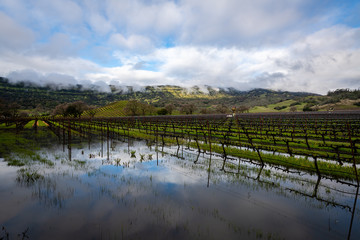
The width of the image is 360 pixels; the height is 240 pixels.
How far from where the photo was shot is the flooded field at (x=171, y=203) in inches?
275

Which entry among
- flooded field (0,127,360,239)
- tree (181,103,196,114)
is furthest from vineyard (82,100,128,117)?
flooded field (0,127,360,239)

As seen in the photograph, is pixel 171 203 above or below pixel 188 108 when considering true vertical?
below

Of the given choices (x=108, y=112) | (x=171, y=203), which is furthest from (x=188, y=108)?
(x=171, y=203)

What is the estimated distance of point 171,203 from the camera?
29.5ft

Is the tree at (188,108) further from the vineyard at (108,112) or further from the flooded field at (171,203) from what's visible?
the flooded field at (171,203)

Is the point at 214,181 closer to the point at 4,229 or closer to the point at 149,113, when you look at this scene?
the point at 4,229

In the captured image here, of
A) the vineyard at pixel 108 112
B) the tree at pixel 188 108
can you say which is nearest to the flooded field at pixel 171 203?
the tree at pixel 188 108

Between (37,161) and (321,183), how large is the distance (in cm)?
2047

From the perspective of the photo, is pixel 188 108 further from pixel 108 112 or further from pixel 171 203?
pixel 171 203

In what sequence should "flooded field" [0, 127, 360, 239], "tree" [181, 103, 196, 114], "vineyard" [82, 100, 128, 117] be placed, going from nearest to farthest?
"flooded field" [0, 127, 360, 239] → "tree" [181, 103, 196, 114] → "vineyard" [82, 100, 128, 117]

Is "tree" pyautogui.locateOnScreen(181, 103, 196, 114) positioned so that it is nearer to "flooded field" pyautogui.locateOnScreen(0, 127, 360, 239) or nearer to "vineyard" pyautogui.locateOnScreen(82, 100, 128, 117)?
"vineyard" pyautogui.locateOnScreen(82, 100, 128, 117)

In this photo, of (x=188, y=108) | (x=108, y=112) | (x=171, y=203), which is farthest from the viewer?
(x=108, y=112)

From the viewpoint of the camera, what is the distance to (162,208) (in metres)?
8.48

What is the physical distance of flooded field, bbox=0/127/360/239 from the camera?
6980 millimetres
